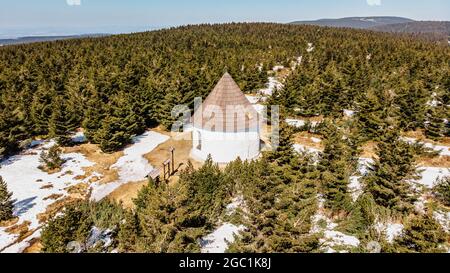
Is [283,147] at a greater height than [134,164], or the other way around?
[283,147]

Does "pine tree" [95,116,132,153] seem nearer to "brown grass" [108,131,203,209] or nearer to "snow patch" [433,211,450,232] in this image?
"brown grass" [108,131,203,209]

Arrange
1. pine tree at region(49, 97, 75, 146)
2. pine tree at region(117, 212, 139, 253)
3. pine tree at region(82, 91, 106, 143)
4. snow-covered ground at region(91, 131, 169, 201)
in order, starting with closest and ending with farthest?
pine tree at region(117, 212, 139, 253) → snow-covered ground at region(91, 131, 169, 201) → pine tree at region(49, 97, 75, 146) → pine tree at region(82, 91, 106, 143)

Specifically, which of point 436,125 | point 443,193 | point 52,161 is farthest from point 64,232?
point 436,125

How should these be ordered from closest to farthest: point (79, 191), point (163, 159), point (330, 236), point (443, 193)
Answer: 1. point (330, 236)
2. point (443, 193)
3. point (79, 191)
4. point (163, 159)

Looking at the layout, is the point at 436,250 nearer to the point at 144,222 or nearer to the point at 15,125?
the point at 144,222

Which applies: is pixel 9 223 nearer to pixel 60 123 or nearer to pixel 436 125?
pixel 60 123

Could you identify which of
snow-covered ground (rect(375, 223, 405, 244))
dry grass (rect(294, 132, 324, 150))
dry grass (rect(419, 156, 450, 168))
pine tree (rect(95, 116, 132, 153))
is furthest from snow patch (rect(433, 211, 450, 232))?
pine tree (rect(95, 116, 132, 153))

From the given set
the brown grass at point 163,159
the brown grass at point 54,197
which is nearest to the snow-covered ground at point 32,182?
the brown grass at point 54,197
